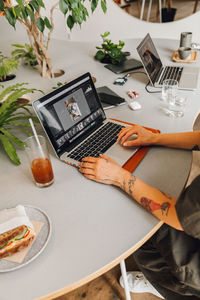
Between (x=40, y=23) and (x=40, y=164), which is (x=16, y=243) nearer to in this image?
(x=40, y=164)

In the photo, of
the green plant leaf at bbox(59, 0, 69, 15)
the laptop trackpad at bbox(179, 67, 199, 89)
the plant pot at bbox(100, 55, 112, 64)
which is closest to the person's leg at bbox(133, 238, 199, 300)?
the laptop trackpad at bbox(179, 67, 199, 89)

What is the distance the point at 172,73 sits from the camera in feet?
5.44

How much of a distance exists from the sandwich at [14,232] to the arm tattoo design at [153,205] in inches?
13.7

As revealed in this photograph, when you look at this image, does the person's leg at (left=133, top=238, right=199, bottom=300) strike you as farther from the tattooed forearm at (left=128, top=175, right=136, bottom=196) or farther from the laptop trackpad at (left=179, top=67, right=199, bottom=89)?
the laptop trackpad at (left=179, top=67, right=199, bottom=89)

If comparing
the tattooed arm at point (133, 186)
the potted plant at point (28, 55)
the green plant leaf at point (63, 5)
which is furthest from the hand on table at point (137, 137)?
the potted plant at point (28, 55)

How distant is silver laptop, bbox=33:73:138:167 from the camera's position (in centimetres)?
102

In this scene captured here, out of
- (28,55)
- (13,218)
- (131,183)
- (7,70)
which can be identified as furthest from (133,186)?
(28,55)

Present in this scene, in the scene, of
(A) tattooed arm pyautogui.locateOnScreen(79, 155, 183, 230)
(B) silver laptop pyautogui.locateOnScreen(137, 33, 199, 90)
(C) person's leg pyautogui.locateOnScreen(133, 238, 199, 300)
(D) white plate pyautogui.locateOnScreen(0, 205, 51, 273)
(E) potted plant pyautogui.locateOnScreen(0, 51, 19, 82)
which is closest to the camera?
(D) white plate pyautogui.locateOnScreen(0, 205, 51, 273)

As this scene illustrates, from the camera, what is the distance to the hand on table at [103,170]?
916mm

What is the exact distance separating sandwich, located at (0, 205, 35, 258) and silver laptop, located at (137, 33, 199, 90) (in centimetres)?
109

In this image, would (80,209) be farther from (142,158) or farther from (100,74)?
(100,74)

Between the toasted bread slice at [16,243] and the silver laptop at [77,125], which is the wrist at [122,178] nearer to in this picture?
the silver laptop at [77,125]

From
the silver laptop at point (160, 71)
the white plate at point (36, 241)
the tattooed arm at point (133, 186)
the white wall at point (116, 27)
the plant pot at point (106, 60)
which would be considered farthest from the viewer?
the white wall at point (116, 27)

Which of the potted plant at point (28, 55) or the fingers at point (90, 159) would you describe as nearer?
the fingers at point (90, 159)
